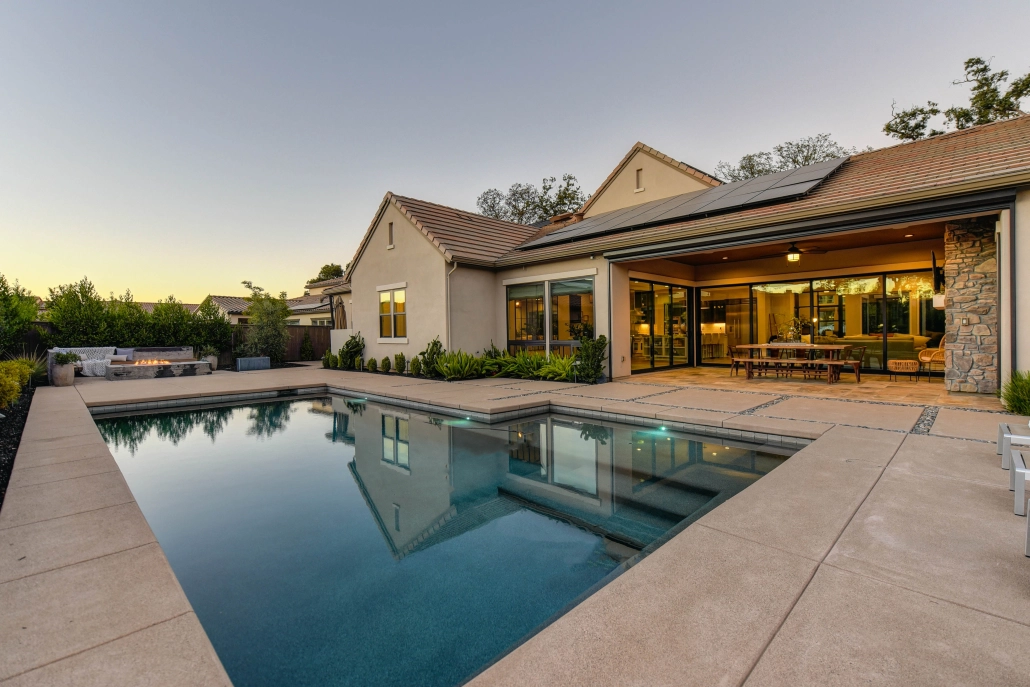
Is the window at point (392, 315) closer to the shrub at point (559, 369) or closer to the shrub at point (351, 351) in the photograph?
the shrub at point (351, 351)

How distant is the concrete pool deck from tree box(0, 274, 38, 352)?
1211 cm

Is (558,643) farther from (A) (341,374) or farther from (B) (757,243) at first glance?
(A) (341,374)

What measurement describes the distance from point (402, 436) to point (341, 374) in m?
7.64

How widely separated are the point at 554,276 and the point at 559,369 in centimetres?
246

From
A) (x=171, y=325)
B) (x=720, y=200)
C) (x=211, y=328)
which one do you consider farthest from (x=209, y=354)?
(x=720, y=200)

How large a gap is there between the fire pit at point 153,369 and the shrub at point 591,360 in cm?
1199

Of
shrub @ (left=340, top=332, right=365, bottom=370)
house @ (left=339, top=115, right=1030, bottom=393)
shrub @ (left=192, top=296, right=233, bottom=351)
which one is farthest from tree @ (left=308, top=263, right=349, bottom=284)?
shrub @ (left=340, top=332, right=365, bottom=370)

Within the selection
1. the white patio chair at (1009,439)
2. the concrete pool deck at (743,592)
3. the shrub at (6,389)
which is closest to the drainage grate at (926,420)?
the concrete pool deck at (743,592)

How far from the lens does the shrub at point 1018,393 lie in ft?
19.1

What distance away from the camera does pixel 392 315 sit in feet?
46.6

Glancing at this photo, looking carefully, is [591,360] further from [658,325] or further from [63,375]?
Answer: [63,375]

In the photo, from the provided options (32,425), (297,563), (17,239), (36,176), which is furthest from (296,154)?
(297,563)

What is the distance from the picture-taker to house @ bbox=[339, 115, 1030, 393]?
23.8 ft

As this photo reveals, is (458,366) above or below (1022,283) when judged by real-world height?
below
